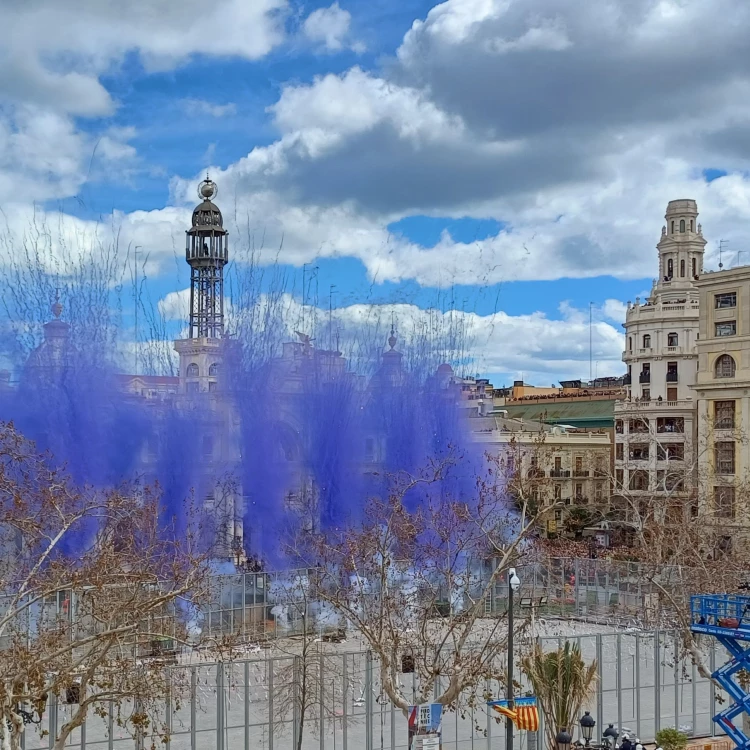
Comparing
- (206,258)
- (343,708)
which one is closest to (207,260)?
(206,258)

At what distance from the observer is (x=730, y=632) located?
65.5ft

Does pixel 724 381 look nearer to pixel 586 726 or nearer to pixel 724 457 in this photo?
pixel 724 457

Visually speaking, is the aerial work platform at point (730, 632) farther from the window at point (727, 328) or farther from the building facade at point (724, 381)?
the window at point (727, 328)

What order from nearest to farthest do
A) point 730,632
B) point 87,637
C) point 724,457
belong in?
→ point 730,632, point 87,637, point 724,457

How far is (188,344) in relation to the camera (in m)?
65.7

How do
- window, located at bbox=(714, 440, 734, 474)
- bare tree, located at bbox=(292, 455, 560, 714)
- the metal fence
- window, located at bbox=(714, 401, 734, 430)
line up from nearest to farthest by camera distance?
bare tree, located at bbox=(292, 455, 560, 714)
the metal fence
window, located at bbox=(714, 440, 734, 474)
window, located at bbox=(714, 401, 734, 430)

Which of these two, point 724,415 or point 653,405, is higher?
point 653,405

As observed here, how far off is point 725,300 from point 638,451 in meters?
12.4

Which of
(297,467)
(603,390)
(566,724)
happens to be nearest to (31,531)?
(566,724)

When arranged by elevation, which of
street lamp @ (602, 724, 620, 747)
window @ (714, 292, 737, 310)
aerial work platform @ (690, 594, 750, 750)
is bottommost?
street lamp @ (602, 724, 620, 747)

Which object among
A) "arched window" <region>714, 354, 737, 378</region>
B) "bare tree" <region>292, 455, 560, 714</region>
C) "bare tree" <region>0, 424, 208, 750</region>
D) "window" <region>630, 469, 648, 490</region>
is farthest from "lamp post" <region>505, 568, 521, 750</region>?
"window" <region>630, 469, 648, 490</region>

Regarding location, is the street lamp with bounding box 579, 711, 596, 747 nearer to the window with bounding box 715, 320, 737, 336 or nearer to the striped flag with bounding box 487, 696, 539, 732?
the striped flag with bounding box 487, 696, 539, 732

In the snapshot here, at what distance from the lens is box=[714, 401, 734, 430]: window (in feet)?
175

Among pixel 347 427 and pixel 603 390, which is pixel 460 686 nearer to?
pixel 347 427
